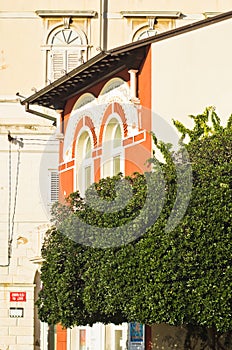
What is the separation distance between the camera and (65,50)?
112 feet

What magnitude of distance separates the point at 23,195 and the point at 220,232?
1592 cm

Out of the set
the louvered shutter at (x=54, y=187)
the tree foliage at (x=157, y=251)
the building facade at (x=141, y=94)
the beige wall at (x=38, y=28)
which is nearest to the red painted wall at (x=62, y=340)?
the building facade at (x=141, y=94)

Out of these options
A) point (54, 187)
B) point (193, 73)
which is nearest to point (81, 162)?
point (193, 73)

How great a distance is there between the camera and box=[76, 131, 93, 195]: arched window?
26.0 meters

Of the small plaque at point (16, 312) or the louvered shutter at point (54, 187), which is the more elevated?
the louvered shutter at point (54, 187)

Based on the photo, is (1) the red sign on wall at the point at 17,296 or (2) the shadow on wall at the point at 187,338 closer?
(2) the shadow on wall at the point at 187,338

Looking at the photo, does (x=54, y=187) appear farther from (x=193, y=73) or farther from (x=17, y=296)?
(x=193, y=73)

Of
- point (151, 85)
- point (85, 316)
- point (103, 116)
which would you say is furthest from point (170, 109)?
point (85, 316)

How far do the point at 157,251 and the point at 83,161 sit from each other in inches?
318

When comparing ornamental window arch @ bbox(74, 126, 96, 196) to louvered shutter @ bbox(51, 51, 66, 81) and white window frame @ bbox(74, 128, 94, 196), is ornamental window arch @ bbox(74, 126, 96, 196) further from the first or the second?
louvered shutter @ bbox(51, 51, 66, 81)

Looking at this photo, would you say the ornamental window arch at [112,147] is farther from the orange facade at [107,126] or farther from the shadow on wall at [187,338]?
the shadow on wall at [187,338]

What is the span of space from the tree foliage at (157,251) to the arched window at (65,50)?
13.0 meters

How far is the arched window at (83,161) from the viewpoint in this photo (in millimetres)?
26031

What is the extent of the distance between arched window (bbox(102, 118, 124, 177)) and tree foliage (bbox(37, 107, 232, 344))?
3210 mm
